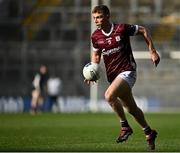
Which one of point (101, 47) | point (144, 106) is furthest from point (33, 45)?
point (101, 47)

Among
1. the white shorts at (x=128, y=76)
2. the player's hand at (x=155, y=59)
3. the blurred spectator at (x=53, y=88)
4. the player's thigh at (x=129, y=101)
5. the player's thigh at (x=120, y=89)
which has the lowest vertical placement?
the blurred spectator at (x=53, y=88)

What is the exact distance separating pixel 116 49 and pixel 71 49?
2788 cm

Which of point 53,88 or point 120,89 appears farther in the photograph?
point 53,88

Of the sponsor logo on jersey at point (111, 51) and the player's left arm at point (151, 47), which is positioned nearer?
the player's left arm at point (151, 47)

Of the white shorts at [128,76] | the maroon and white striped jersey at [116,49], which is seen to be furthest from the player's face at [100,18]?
the white shorts at [128,76]

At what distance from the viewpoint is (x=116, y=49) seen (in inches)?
447

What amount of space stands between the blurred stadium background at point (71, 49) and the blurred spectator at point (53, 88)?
49cm

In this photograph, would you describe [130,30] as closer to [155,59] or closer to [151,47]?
[151,47]

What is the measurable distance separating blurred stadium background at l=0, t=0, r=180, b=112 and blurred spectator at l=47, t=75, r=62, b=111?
490 millimetres

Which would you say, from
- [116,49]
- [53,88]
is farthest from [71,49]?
[116,49]

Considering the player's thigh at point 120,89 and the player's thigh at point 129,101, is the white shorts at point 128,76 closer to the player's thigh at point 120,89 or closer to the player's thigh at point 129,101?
the player's thigh at point 120,89

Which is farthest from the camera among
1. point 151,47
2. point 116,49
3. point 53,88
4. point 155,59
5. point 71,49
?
point 71,49

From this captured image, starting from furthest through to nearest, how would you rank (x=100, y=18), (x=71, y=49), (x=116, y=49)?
(x=71, y=49) → (x=116, y=49) → (x=100, y=18)

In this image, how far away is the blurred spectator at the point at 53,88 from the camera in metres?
37.2
